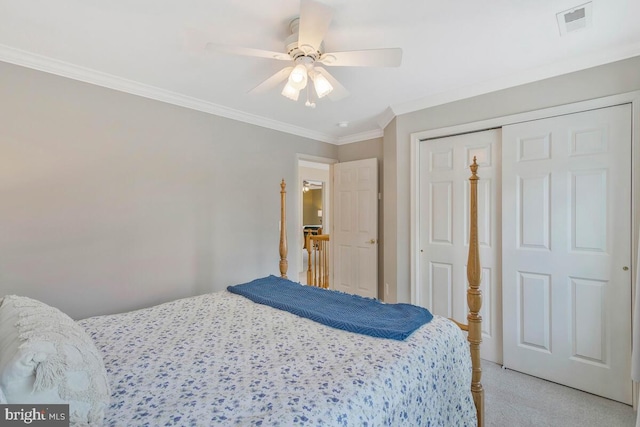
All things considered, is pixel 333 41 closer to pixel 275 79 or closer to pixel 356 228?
pixel 275 79

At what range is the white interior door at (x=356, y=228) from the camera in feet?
12.6

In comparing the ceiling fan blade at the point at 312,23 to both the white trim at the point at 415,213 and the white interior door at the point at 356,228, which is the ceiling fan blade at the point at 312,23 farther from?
the white interior door at the point at 356,228

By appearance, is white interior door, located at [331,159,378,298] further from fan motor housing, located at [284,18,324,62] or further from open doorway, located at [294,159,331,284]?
fan motor housing, located at [284,18,324,62]

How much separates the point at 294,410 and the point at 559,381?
2.52 m

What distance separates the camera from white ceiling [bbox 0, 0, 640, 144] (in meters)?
1.60

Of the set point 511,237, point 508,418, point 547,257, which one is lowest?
point 508,418

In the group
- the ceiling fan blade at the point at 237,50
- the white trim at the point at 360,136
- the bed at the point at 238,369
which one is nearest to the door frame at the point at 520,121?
the white trim at the point at 360,136

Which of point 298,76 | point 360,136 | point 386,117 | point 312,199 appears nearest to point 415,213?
point 386,117

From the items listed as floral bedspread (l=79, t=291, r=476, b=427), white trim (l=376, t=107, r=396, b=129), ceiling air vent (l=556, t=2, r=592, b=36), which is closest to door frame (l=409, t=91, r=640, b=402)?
white trim (l=376, t=107, r=396, b=129)

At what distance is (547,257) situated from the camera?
7.66 ft

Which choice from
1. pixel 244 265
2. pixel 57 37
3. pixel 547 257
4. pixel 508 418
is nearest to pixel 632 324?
pixel 547 257

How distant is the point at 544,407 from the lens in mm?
2021

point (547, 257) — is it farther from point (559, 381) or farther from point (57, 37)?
point (57, 37)

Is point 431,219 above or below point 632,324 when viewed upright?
above
